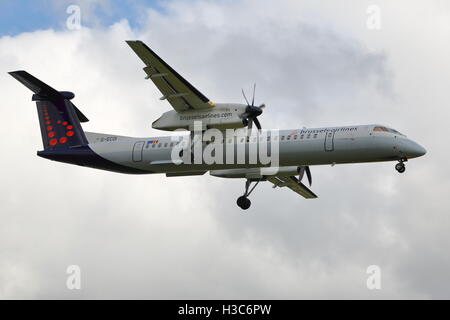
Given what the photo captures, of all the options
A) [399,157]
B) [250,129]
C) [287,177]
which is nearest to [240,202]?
[287,177]

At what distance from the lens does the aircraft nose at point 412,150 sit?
26.8 metres

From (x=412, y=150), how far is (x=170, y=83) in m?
8.54

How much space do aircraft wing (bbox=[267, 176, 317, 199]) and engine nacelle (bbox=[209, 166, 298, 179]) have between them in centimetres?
112

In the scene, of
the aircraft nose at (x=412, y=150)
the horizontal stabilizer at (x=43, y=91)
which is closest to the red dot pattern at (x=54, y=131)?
the horizontal stabilizer at (x=43, y=91)

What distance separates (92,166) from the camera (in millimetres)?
31047

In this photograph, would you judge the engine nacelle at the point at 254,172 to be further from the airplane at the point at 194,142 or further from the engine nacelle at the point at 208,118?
the engine nacelle at the point at 208,118

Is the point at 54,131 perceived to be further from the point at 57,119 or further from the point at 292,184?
the point at 292,184

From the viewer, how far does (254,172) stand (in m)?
31.2

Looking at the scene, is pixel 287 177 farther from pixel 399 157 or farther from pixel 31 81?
pixel 31 81

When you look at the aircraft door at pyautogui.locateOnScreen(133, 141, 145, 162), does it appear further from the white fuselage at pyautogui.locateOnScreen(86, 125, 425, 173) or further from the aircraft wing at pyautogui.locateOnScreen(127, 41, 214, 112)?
the aircraft wing at pyautogui.locateOnScreen(127, 41, 214, 112)

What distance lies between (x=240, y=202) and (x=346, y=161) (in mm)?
6045

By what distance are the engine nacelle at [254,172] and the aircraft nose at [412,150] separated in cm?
556

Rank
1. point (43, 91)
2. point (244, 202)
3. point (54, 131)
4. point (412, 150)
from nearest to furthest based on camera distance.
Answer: point (412, 150), point (43, 91), point (54, 131), point (244, 202)

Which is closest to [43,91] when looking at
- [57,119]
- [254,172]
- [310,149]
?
[57,119]
